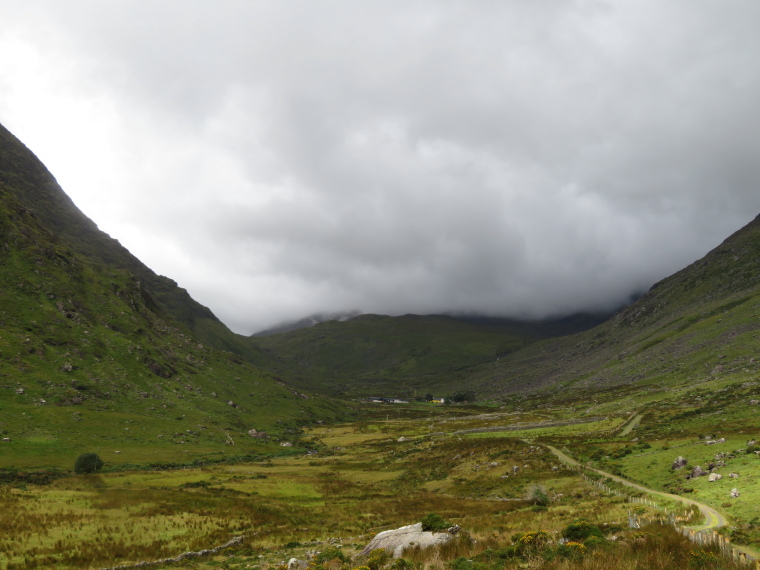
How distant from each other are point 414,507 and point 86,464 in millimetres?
54519

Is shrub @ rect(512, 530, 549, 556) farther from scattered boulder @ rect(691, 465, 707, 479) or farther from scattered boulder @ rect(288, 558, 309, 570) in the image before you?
scattered boulder @ rect(691, 465, 707, 479)

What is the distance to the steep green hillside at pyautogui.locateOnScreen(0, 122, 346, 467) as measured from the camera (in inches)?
3307

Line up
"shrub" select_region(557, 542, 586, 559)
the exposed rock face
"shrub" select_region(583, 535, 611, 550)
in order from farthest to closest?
the exposed rock face < "shrub" select_region(583, 535, 611, 550) < "shrub" select_region(557, 542, 586, 559)

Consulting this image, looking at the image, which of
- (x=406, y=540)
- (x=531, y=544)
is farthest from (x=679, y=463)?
(x=406, y=540)

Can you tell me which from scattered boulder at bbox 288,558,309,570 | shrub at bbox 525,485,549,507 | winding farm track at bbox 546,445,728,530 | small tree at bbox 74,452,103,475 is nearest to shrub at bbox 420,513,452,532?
scattered boulder at bbox 288,558,309,570

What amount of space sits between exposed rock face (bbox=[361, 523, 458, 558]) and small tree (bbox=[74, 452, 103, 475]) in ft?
204

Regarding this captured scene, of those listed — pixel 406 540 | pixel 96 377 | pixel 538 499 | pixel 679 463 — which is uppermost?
pixel 96 377

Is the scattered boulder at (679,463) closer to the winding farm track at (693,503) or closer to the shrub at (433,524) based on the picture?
the winding farm track at (693,503)

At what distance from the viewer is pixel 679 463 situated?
3981 centimetres

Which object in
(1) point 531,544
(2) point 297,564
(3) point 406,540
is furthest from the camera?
(2) point 297,564

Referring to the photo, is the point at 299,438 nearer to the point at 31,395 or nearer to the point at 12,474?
the point at 31,395

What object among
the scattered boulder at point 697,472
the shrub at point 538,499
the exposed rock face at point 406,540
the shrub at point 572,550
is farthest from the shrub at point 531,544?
the scattered boulder at point 697,472

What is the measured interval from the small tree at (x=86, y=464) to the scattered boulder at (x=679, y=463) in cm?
8113

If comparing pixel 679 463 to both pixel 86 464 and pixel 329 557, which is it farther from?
pixel 86 464
